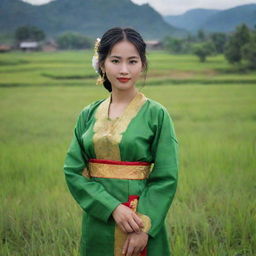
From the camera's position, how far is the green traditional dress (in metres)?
1.04

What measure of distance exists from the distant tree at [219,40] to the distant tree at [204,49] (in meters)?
0.08

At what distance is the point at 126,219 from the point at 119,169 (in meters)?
0.14

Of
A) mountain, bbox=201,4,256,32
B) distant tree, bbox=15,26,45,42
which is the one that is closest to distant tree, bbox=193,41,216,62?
mountain, bbox=201,4,256,32

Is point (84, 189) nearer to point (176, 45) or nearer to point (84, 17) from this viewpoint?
point (176, 45)

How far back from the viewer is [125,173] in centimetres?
106

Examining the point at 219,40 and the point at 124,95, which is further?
the point at 219,40

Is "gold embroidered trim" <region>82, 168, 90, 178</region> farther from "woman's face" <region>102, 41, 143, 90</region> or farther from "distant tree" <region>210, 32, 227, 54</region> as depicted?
"distant tree" <region>210, 32, 227, 54</region>

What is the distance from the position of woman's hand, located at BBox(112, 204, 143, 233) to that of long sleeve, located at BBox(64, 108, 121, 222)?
Answer: 17mm

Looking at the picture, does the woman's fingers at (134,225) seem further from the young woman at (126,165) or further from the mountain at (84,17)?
the mountain at (84,17)

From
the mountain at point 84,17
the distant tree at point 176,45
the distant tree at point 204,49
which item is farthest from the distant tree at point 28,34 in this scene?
the distant tree at point 204,49

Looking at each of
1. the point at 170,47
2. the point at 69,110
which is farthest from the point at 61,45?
the point at 69,110

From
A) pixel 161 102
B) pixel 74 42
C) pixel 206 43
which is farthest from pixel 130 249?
pixel 74 42

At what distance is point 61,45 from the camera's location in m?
7.49

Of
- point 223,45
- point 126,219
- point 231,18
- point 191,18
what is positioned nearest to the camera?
point 126,219
